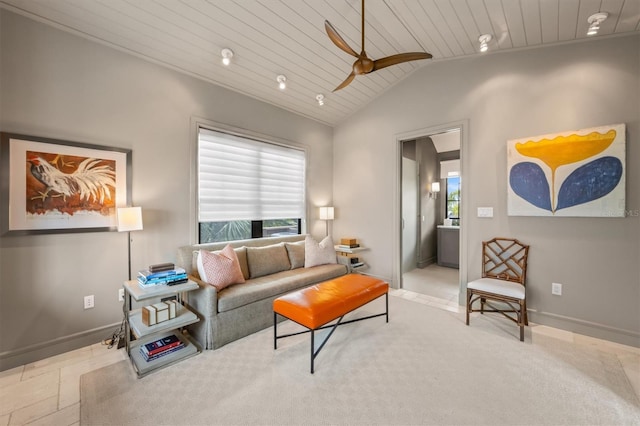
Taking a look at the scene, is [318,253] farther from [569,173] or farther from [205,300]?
[569,173]

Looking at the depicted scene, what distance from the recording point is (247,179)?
3971 mm

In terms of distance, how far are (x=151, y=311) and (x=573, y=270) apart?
169 inches

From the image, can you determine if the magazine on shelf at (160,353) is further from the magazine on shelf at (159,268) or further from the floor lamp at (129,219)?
the floor lamp at (129,219)

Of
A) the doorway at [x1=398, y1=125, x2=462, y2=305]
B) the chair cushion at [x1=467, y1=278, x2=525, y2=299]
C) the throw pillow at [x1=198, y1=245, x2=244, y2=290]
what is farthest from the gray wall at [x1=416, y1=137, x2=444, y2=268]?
the throw pillow at [x1=198, y1=245, x2=244, y2=290]

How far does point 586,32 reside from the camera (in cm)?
273

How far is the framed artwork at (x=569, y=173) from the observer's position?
2676 mm

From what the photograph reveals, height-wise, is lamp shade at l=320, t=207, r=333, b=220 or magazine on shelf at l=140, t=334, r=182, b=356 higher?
lamp shade at l=320, t=207, r=333, b=220

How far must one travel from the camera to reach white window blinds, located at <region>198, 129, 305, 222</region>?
3.51 m

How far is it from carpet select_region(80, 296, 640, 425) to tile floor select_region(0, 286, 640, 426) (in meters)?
0.09

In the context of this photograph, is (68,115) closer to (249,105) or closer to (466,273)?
(249,105)

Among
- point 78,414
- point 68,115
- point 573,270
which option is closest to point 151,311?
point 78,414

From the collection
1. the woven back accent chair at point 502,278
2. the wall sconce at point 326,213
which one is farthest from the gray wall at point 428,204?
the woven back accent chair at point 502,278

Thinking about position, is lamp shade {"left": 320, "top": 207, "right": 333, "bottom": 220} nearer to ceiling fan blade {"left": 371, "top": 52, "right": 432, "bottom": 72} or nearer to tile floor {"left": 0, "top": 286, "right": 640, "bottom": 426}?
ceiling fan blade {"left": 371, "top": 52, "right": 432, "bottom": 72}

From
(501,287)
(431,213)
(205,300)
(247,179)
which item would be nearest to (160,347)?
(205,300)
